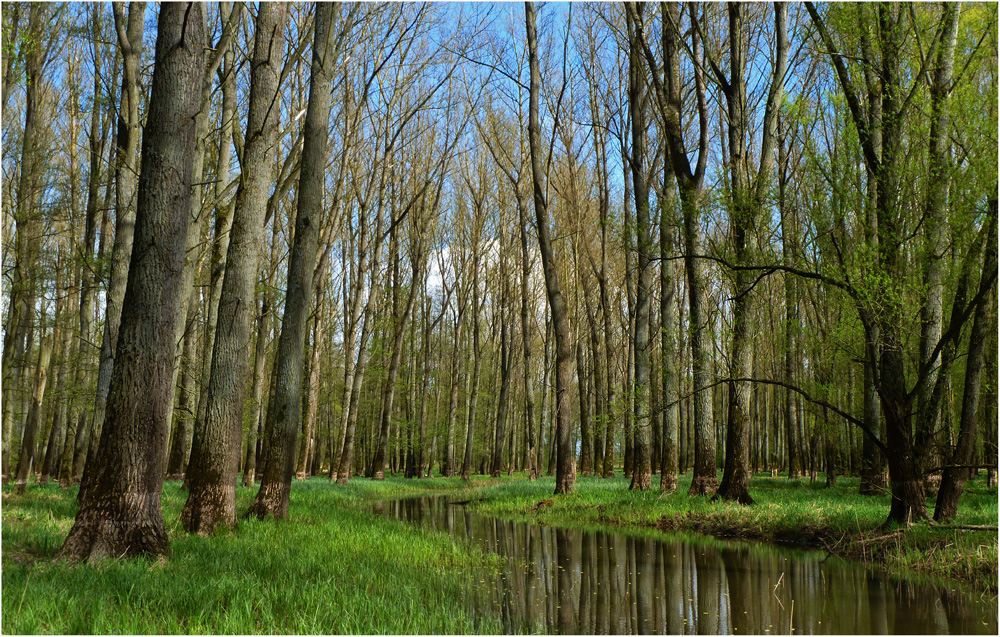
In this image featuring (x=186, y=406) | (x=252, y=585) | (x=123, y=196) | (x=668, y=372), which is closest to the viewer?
(x=252, y=585)

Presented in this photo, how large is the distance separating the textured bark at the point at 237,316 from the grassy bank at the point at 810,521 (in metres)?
6.24

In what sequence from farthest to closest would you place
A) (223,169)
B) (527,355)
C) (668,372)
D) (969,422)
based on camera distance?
(527,355), (668,372), (223,169), (969,422)

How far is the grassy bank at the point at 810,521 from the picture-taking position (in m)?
6.73

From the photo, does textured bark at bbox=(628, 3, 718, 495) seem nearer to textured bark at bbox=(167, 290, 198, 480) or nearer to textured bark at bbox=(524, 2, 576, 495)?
textured bark at bbox=(524, 2, 576, 495)

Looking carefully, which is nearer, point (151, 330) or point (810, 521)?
point (151, 330)

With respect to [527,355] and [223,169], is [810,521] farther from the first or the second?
[527,355]

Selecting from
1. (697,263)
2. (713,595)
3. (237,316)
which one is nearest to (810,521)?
(713,595)

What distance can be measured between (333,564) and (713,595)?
3422 millimetres

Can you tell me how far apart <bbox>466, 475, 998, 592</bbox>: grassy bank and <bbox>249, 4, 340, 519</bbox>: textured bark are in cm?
523

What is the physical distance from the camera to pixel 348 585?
5012mm

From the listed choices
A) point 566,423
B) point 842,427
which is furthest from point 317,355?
point 842,427

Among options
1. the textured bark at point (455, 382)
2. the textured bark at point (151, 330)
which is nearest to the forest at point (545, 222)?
the textured bark at point (151, 330)

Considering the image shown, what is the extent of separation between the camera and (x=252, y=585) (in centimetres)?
459

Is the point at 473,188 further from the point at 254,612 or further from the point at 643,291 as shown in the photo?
the point at 254,612
